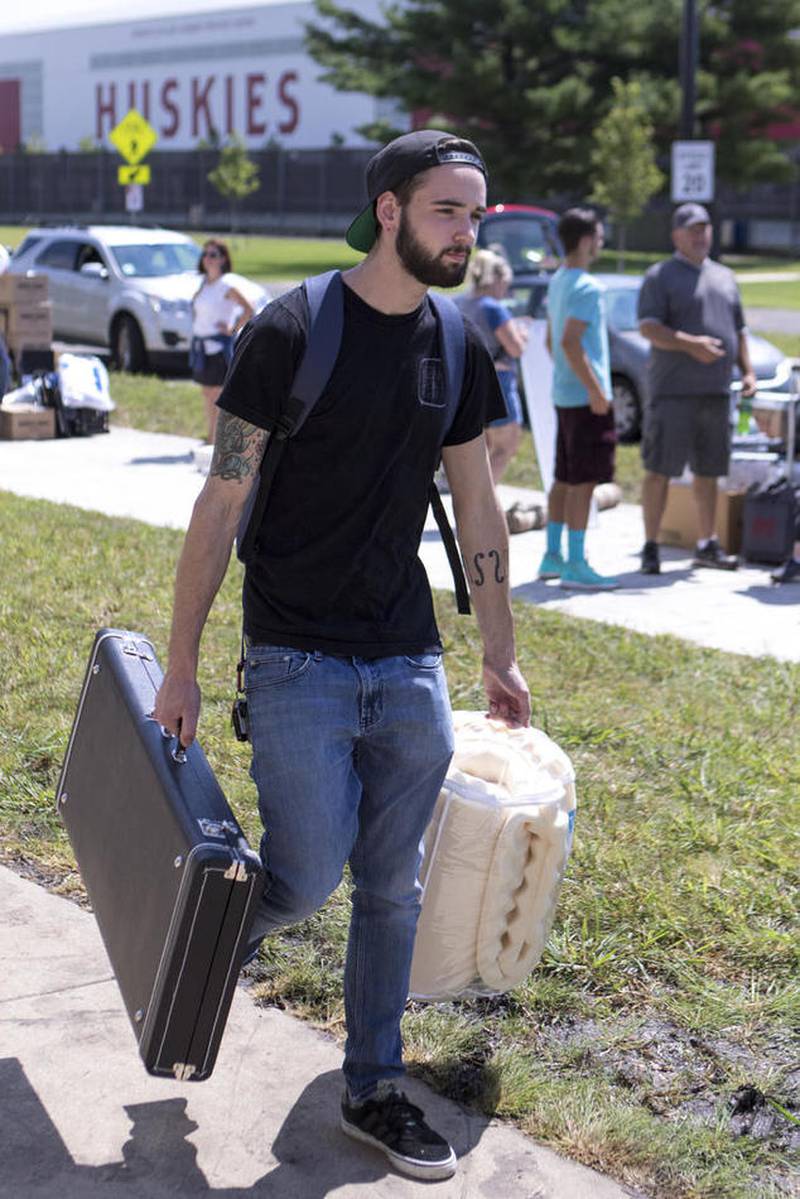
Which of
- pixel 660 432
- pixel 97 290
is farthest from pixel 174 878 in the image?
pixel 97 290

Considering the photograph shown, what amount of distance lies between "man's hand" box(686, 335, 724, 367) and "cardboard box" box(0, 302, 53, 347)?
28.7 feet

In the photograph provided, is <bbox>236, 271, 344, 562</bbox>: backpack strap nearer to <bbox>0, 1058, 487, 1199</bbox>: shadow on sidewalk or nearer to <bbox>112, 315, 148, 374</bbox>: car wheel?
<bbox>0, 1058, 487, 1199</bbox>: shadow on sidewalk

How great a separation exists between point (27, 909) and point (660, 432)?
5.74 meters

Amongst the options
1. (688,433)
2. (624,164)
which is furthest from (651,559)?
(624,164)

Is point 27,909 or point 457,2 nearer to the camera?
point 27,909

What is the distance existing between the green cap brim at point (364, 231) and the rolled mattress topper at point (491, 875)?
3.57 feet

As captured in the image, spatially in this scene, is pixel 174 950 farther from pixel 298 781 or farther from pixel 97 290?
pixel 97 290

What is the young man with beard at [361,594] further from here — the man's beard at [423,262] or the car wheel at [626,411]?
the car wheel at [626,411]

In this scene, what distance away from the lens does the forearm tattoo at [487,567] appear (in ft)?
12.2

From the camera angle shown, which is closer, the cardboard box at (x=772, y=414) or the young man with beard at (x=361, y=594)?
the young man with beard at (x=361, y=594)

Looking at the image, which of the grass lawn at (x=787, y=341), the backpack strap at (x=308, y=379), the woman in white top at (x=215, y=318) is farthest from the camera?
the grass lawn at (x=787, y=341)

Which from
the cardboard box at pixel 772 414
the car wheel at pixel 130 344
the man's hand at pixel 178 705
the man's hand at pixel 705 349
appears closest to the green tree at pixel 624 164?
the car wheel at pixel 130 344

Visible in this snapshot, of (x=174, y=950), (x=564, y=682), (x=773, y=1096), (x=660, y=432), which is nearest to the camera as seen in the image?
(x=174, y=950)

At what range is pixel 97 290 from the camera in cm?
2033
